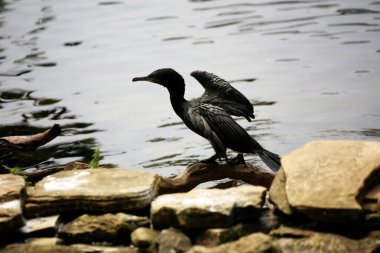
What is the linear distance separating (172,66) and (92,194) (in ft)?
23.5

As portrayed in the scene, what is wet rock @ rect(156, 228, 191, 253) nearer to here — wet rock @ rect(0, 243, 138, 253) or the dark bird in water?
wet rock @ rect(0, 243, 138, 253)

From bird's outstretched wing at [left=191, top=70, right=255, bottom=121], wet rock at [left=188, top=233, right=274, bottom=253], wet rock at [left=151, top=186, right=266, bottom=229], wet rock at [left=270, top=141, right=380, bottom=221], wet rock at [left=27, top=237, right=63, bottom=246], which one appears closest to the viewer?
wet rock at [left=188, top=233, right=274, bottom=253]

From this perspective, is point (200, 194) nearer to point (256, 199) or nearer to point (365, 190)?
point (256, 199)

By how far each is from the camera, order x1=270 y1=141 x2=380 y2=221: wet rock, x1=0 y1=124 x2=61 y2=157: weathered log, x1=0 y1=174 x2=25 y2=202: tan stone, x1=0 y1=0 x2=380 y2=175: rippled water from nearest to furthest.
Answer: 1. x1=270 y1=141 x2=380 y2=221: wet rock
2. x1=0 y1=174 x2=25 y2=202: tan stone
3. x1=0 y1=124 x2=61 y2=157: weathered log
4. x1=0 y1=0 x2=380 y2=175: rippled water

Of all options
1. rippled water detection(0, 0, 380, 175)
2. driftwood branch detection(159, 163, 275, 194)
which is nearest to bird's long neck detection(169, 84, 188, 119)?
driftwood branch detection(159, 163, 275, 194)

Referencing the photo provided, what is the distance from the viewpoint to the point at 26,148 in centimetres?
675

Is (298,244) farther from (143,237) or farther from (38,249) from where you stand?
(38,249)

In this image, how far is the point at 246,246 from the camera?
165 inches

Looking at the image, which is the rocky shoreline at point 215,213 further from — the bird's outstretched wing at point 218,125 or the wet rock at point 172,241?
the bird's outstretched wing at point 218,125

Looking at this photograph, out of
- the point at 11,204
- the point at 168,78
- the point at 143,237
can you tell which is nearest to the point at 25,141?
the point at 168,78

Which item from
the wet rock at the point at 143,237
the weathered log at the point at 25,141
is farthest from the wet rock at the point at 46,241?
the weathered log at the point at 25,141

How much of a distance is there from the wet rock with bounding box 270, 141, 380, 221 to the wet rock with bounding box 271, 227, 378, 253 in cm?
13

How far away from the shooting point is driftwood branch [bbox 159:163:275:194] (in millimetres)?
5863

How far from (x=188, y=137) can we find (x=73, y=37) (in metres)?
6.49
